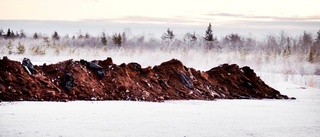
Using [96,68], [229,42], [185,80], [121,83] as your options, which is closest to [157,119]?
[121,83]

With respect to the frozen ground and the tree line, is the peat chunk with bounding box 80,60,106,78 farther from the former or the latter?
the tree line

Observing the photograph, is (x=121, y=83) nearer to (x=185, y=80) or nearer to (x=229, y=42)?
(x=185, y=80)

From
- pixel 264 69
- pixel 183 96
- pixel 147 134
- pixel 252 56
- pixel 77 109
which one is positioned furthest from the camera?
pixel 252 56

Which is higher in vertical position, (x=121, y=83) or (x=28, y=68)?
(x=28, y=68)

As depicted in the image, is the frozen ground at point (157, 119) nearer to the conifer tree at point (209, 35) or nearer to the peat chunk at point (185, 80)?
the peat chunk at point (185, 80)

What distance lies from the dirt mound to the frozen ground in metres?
0.85

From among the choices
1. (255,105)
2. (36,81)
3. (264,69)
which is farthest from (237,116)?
(264,69)

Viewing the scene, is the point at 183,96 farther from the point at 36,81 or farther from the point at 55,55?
the point at 55,55

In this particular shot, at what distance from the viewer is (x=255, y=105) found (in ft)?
39.4

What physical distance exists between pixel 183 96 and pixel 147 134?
5.80 metres

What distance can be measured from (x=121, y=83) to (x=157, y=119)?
13.1 feet

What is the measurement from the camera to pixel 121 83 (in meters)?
12.7

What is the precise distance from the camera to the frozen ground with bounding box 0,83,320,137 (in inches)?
297

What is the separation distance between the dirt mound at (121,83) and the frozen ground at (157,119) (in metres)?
0.85
